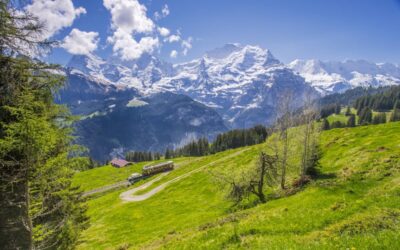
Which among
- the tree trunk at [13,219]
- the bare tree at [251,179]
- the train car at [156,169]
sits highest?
the tree trunk at [13,219]

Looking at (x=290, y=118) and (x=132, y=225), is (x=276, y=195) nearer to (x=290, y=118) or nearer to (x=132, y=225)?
(x=290, y=118)

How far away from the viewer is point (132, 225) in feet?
176

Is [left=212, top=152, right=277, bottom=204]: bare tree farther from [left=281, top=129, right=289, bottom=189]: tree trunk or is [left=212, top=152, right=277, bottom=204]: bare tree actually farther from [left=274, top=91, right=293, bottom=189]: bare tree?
[left=274, top=91, right=293, bottom=189]: bare tree

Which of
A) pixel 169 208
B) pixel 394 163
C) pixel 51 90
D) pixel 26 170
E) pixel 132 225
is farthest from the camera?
pixel 169 208

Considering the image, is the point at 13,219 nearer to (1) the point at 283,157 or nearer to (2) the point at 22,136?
(2) the point at 22,136

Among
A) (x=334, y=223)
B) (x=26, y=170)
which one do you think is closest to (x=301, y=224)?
(x=334, y=223)

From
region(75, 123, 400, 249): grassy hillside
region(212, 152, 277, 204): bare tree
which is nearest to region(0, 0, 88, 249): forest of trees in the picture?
region(75, 123, 400, 249): grassy hillside

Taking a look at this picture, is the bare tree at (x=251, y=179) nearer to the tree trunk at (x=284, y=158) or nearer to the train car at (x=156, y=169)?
the tree trunk at (x=284, y=158)

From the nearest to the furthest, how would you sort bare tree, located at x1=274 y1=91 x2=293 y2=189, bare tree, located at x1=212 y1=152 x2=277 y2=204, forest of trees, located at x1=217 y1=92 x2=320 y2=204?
1. bare tree, located at x1=212 y1=152 x2=277 y2=204
2. forest of trees, located at x1=217 y1=92 x2=320 y2=204
3. bare tree, located at x1=274 y1=91 x2=293 y2=189

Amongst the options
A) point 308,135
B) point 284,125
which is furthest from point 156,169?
point 308,135

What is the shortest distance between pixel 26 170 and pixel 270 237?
508 inches

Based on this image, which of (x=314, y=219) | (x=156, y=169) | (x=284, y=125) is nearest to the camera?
(x=314, y=219)

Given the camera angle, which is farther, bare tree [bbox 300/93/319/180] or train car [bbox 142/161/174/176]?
train car [bbox 142/161/174/176]

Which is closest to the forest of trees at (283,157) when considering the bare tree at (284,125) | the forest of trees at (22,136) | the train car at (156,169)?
the bare tree at (284,125)
